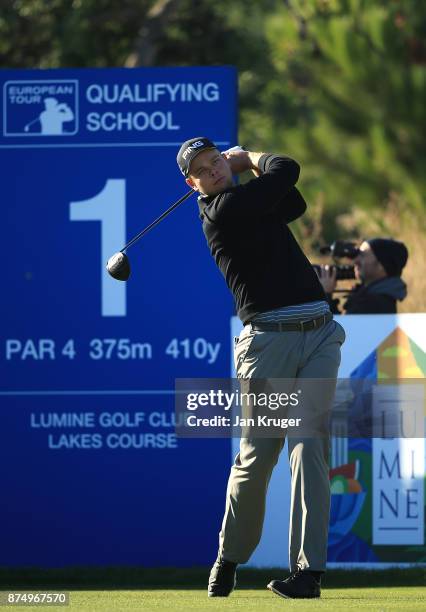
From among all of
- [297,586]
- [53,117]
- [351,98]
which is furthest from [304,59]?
[297,586]

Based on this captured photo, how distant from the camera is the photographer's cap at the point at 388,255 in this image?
736cm

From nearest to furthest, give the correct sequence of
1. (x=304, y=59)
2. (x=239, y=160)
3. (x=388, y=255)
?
(x=239, y=160) < (x=388, y=255) < (x=304, y=59)

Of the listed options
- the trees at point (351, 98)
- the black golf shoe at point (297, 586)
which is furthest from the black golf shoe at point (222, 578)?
the trees at point (351, 98)

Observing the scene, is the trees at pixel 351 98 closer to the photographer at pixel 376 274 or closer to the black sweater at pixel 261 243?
the photographer at pixel 376 274

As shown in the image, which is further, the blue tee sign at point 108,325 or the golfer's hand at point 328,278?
the golfer's hand at point 328,278

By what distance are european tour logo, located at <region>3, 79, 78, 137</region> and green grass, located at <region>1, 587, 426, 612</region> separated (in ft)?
7.43

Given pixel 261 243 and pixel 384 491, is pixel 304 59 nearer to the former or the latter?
pixel 384 491

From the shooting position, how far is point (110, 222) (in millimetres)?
6828

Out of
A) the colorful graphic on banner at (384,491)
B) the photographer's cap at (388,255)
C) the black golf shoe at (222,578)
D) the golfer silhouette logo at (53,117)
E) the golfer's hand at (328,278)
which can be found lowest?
the black golf shoe at (222,578)

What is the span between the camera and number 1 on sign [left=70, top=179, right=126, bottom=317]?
6828 millimetres

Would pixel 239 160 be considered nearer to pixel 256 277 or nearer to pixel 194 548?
pixel 256 277

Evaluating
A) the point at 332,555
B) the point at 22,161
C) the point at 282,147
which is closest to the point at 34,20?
the point at 282,147

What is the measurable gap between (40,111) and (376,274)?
1.95m

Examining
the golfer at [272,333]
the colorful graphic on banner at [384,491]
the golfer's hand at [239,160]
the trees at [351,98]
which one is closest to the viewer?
the golfer at [272,333]
